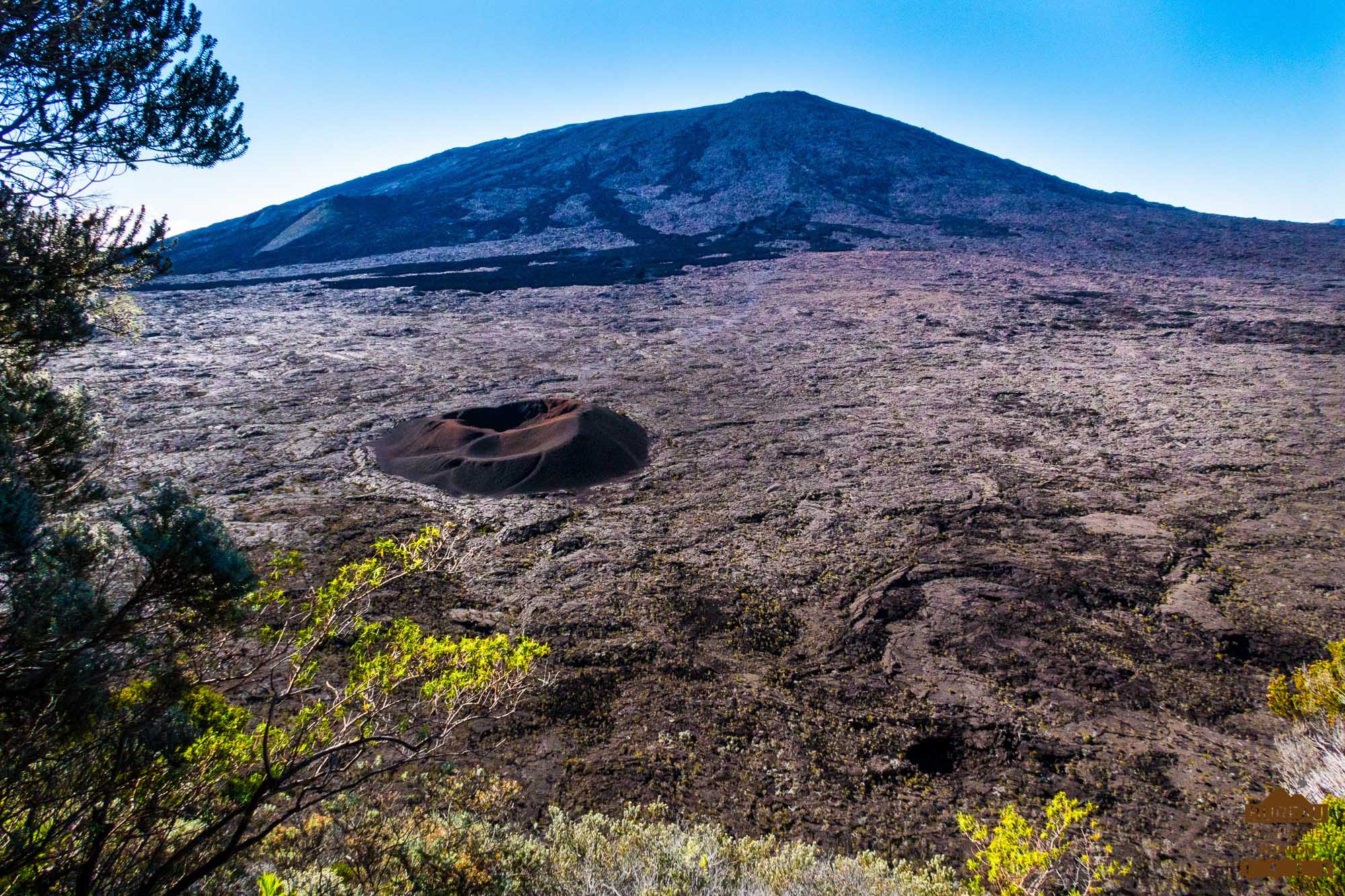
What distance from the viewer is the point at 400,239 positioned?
1428 inches

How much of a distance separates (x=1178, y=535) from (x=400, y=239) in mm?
37961

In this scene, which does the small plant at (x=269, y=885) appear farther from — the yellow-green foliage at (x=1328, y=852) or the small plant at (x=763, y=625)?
the yellow-green foliage at (x=1328, y=852)

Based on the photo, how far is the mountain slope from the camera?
3588 centimetres

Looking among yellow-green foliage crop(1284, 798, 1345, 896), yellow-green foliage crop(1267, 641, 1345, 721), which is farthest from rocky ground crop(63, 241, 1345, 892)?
yellow-green foliage crop(1284, 798, 1345, 896)

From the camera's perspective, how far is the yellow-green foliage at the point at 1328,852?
267cm

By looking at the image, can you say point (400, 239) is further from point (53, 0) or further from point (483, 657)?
point (483, 657)

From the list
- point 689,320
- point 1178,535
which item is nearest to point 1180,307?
point 689,320

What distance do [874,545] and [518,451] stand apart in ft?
16.9

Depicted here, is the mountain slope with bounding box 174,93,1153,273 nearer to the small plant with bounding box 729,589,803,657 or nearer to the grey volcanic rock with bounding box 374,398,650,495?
the grey volcanic rock with bounding box 374,398,650,495

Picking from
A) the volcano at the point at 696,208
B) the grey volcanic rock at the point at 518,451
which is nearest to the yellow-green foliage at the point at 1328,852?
the grey volcanic rock at the point at 518,451

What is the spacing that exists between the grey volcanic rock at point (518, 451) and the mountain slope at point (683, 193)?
25355 millimetres

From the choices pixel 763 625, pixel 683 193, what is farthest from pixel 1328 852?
pixel 683 193

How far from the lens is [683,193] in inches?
1678

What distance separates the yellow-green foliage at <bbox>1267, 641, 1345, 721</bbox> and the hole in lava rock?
6.94ft
